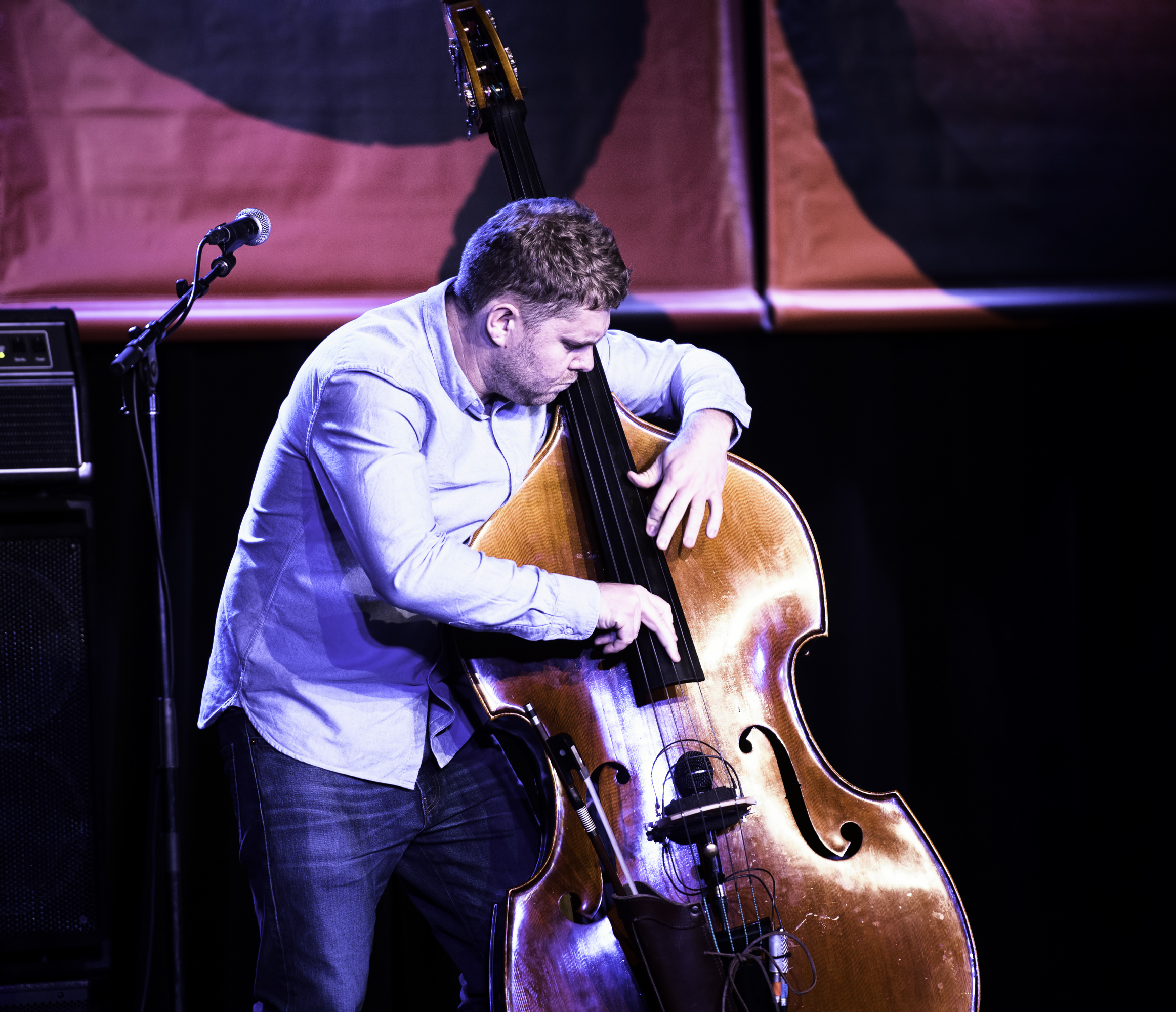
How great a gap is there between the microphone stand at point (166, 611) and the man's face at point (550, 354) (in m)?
A: 0.63

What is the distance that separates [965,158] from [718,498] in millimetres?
1547

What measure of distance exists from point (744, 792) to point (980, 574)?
147 centimetres

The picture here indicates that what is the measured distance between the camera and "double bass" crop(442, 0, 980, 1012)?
1340 millimetres

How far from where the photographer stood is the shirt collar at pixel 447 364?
1.61m

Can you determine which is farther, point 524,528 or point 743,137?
point 743,137

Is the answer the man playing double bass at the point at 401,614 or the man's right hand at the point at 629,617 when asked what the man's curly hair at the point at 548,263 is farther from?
the man's right hand at the point at 629,617

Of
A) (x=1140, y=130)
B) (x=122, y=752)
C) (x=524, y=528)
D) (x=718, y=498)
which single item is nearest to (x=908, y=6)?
(x=1140, y=130)

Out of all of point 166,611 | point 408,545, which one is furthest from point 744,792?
point 166,611

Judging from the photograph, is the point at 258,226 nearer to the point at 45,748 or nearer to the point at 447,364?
the point at 447,364

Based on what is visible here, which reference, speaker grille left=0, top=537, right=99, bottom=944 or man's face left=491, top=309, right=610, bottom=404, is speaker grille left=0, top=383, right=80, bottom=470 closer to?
speaker grille left=0, top=537, right=99, bottom=944

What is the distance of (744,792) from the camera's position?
4.81ft

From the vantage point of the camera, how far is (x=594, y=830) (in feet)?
4.55

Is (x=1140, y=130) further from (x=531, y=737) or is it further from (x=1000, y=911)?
(x=531, y=737)

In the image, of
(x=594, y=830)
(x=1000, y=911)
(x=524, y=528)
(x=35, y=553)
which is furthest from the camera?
(x=1000, y=911)
